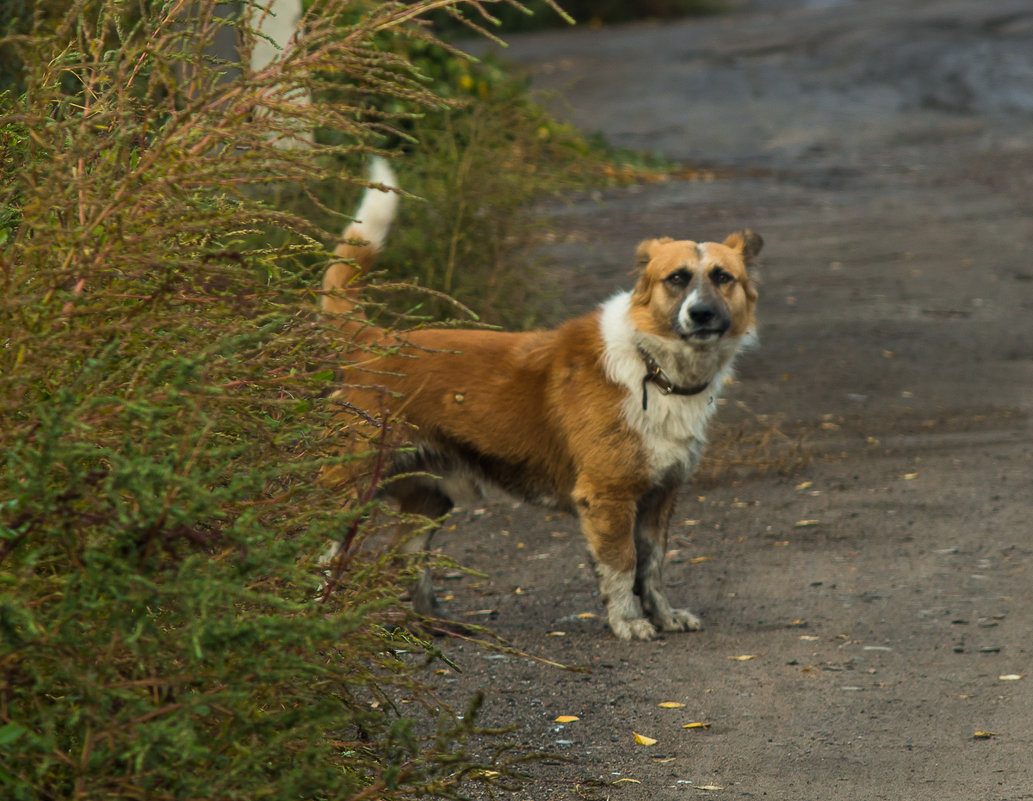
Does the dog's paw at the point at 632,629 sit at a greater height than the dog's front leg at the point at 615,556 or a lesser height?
lesser

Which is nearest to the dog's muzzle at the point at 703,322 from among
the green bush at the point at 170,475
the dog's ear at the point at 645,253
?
the dog's ear at the point at 645,253

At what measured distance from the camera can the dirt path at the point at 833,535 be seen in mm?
4445

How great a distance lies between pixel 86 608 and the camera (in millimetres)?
2434

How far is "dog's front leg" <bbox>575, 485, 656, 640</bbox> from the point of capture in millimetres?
5738

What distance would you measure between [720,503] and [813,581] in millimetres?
1355

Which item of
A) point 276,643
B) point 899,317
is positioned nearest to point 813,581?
point 276,643

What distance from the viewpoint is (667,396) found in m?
5.83

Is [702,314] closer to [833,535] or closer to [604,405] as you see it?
[604,405]

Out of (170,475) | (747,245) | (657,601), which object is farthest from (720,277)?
(170,475)

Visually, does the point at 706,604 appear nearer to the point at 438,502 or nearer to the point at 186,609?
the point at 438,502

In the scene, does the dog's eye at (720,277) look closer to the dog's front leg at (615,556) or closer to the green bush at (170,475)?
the dog's front leg at (615,556)

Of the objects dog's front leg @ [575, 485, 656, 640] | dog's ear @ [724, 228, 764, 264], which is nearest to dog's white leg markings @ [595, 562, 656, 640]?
dog's front leg @ [575, 485, 656, 640]

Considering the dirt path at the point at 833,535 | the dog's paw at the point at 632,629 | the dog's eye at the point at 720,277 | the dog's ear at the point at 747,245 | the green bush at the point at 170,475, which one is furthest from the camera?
the dog's ear at the point at 747,245

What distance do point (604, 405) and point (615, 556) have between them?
0.63 meters
